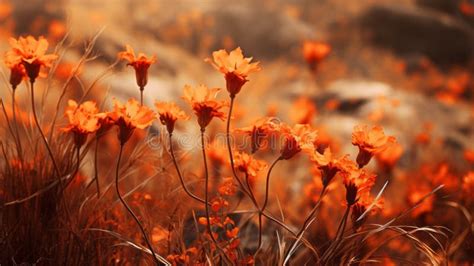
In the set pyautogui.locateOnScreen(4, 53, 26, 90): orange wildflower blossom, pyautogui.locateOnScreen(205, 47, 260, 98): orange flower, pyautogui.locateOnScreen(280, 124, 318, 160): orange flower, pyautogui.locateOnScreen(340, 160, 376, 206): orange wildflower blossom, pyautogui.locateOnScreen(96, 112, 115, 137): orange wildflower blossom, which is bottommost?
pyautogui.locateOnScreen(340, 160, 376, 206): orange wildflower blossom

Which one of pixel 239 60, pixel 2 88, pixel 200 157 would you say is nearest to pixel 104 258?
pixel 239 60

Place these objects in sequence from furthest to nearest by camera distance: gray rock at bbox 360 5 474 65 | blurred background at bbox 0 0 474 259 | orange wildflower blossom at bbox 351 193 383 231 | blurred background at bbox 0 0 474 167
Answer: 1. gray rock at bbox 360 5 474 65
2. blurred background at bbox 0 0 474 167
3. blurred background at bbox 0 0 474 259
4. orange wildflower blossom at bbox 351 193 383 231

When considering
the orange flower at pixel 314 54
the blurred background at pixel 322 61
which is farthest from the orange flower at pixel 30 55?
the orange flower at pixel 314 54

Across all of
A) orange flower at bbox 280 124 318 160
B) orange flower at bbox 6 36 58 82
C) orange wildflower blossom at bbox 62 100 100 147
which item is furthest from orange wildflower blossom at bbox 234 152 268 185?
orange flower at bbox 6 36 58 82

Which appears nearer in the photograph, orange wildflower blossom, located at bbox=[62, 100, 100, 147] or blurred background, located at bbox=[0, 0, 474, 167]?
orange wildflower blossom, located at bbox=[62, 100, 100, 147]

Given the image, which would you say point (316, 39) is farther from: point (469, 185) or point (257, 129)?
point (257, 129)

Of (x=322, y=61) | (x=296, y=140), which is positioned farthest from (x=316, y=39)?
(x=296, y=140)

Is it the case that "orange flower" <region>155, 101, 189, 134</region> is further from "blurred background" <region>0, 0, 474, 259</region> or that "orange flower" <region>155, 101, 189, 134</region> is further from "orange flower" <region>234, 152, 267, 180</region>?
"blurred background" <region>0, 0, 474, 259</region>

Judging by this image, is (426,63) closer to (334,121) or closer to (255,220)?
(334,121)
